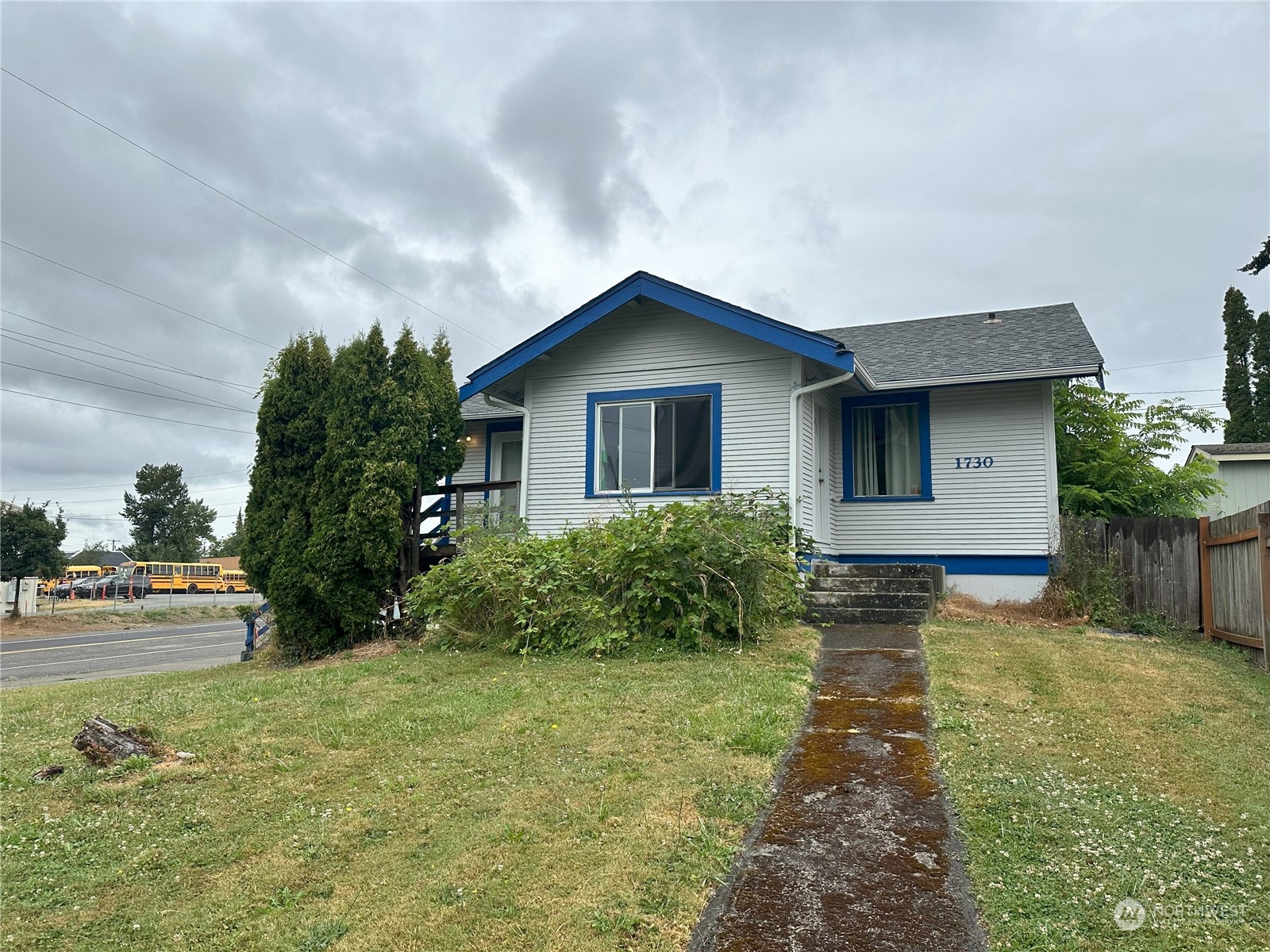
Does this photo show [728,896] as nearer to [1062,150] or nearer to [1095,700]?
[1095,700]

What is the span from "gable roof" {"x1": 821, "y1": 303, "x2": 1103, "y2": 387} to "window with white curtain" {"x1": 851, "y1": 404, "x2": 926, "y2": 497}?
0.75 metres

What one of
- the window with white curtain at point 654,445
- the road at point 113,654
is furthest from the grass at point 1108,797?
the road at point 113,654

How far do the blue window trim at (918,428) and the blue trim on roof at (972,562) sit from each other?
2.99 feet

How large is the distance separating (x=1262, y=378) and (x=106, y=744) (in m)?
37.8

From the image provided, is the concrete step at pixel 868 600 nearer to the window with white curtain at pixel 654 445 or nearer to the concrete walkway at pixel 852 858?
the window with white curtain at pixel 654 445

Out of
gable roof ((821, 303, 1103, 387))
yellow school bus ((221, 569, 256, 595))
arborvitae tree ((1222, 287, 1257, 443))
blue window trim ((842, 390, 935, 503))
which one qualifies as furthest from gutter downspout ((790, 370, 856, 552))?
yellow school bus ((221, 569, 256, 595))

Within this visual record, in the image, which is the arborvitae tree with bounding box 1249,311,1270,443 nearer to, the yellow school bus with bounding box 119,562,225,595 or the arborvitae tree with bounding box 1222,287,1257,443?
the arborvitae tree with bounding box 1222,287,1257,443

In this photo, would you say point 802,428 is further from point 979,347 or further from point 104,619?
point 104,619

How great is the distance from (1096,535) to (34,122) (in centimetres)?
2092

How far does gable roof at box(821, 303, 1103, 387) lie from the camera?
1184cm

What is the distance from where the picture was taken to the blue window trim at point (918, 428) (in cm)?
1278

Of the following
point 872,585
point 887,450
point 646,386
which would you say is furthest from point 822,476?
point 646,386

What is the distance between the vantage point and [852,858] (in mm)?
3467

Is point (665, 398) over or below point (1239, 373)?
below
